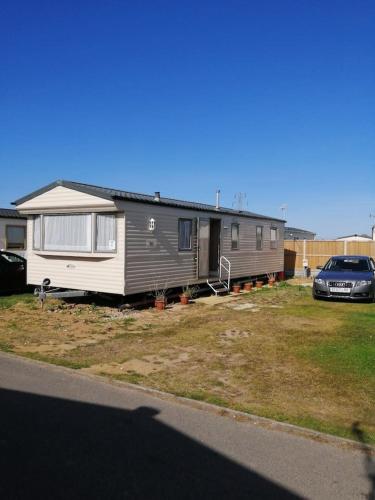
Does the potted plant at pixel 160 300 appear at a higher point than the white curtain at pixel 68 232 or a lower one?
lower

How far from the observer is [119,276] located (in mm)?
12305

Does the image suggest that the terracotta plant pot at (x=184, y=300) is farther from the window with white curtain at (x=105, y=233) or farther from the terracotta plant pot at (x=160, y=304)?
the window with white curtain at (x=105, y=233)

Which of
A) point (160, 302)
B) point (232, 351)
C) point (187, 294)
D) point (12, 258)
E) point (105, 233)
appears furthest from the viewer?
point (12, 258)

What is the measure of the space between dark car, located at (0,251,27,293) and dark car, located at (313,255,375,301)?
33.4 feet

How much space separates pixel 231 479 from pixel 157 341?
526 centimetres

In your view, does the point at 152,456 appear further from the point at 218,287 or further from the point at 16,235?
the point at 16,235

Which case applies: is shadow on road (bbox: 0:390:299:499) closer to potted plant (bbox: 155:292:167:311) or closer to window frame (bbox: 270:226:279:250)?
potted plant (bbox: 155:292:167:311)

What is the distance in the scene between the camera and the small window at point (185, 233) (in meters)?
14.9

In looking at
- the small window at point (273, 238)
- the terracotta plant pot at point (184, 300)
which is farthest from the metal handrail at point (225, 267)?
the small window at point (273, 238)

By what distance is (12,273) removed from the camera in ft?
52.8

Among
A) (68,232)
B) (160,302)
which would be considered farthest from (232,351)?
(68,232)

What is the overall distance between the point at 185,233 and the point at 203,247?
1233 millimetres

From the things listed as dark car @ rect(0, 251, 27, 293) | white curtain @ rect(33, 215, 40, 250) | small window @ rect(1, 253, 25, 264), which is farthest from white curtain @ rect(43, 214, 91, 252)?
small window @ rect(1, 253, 25, 264)

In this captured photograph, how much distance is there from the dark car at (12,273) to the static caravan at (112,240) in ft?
5.64
